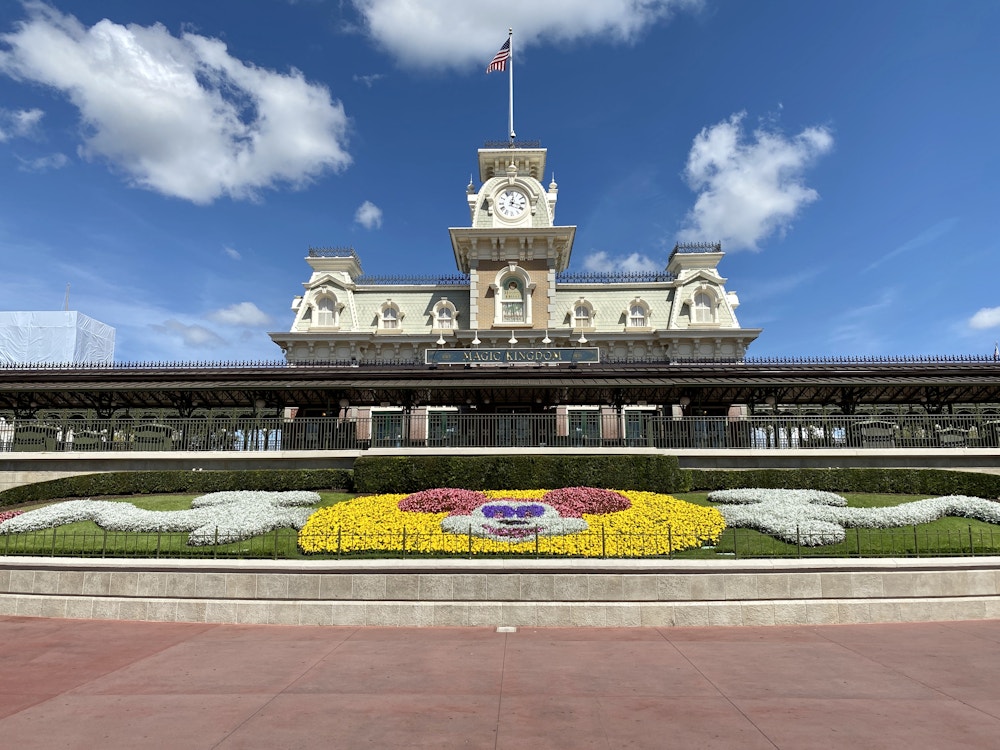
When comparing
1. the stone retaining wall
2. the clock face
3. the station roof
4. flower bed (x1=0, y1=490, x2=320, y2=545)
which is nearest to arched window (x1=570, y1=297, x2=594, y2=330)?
the clock face

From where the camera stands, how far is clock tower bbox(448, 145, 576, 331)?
42.8 metres

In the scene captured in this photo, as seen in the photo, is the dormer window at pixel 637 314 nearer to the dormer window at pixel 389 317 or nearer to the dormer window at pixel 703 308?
the dormer window at pixel 703 308

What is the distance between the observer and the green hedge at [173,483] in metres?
19.7

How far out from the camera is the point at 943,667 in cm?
805

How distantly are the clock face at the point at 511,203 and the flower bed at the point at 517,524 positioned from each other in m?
31.0

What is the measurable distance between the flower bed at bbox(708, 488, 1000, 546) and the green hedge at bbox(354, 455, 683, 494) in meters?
2.24

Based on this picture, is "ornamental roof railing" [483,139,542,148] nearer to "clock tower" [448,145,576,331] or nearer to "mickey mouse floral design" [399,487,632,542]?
"clock tower" [448,145,576,331]

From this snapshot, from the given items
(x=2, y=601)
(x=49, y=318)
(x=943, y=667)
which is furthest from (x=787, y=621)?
(x=49, y=318)

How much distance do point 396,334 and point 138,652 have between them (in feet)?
114

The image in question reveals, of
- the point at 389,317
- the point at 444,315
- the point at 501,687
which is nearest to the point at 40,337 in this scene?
the point at 389,317

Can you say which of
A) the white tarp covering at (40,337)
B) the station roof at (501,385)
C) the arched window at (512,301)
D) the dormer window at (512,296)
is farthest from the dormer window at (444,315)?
the white tarp covering at (40,337)

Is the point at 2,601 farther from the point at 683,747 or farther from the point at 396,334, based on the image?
the point at 396,334

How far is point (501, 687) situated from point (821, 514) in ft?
36.8

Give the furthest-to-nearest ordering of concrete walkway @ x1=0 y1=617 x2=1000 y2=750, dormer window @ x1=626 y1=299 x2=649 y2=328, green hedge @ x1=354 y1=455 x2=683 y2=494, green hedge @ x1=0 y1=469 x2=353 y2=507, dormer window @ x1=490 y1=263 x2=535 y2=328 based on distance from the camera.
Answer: dormer window @ x1=626 y1=299 x2=649 y2=328
dormer window @ x1=490 y1=263 x2=535 y2=328
green hedge @ x1=0 y1=469 x2=353 y2=507
green hedge @ x1=354 y1=455 x2=683 y2=494
concrete walkway @ x1=0 y1=617 x2=1000 y2=750
